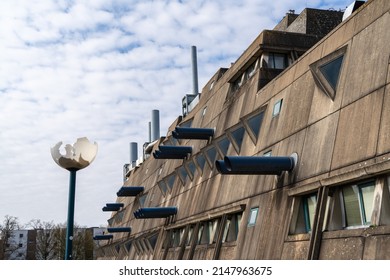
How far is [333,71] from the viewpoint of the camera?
38.9ft

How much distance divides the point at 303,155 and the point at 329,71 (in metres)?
2.34

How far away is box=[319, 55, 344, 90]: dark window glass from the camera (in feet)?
38.5

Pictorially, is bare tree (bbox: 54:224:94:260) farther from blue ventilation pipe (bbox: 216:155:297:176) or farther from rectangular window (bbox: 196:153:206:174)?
blue ventilation pipe (bbox: 216:155:297:176)

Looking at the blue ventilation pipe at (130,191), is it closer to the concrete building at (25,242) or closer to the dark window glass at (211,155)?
the dark window glass at (211,155)

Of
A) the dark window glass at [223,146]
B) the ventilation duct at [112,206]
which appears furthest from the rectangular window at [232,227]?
the ventilation duct at [112,206]

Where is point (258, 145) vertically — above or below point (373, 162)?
above

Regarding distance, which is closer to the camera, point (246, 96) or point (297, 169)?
point (297, 169)

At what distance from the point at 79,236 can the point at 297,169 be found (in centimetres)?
9189

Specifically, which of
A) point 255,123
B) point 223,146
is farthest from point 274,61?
point 223,146

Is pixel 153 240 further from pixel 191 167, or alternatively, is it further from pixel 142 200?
pixel 142 200

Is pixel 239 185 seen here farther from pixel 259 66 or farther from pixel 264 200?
pixel 259 66

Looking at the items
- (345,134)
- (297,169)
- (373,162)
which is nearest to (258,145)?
(297,169)

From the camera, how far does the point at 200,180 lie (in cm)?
2284

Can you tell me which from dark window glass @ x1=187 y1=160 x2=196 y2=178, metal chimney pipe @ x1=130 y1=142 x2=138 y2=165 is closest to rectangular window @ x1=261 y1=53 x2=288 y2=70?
dark window glass @ x1=187 y1=160 x2=196 y2=178
